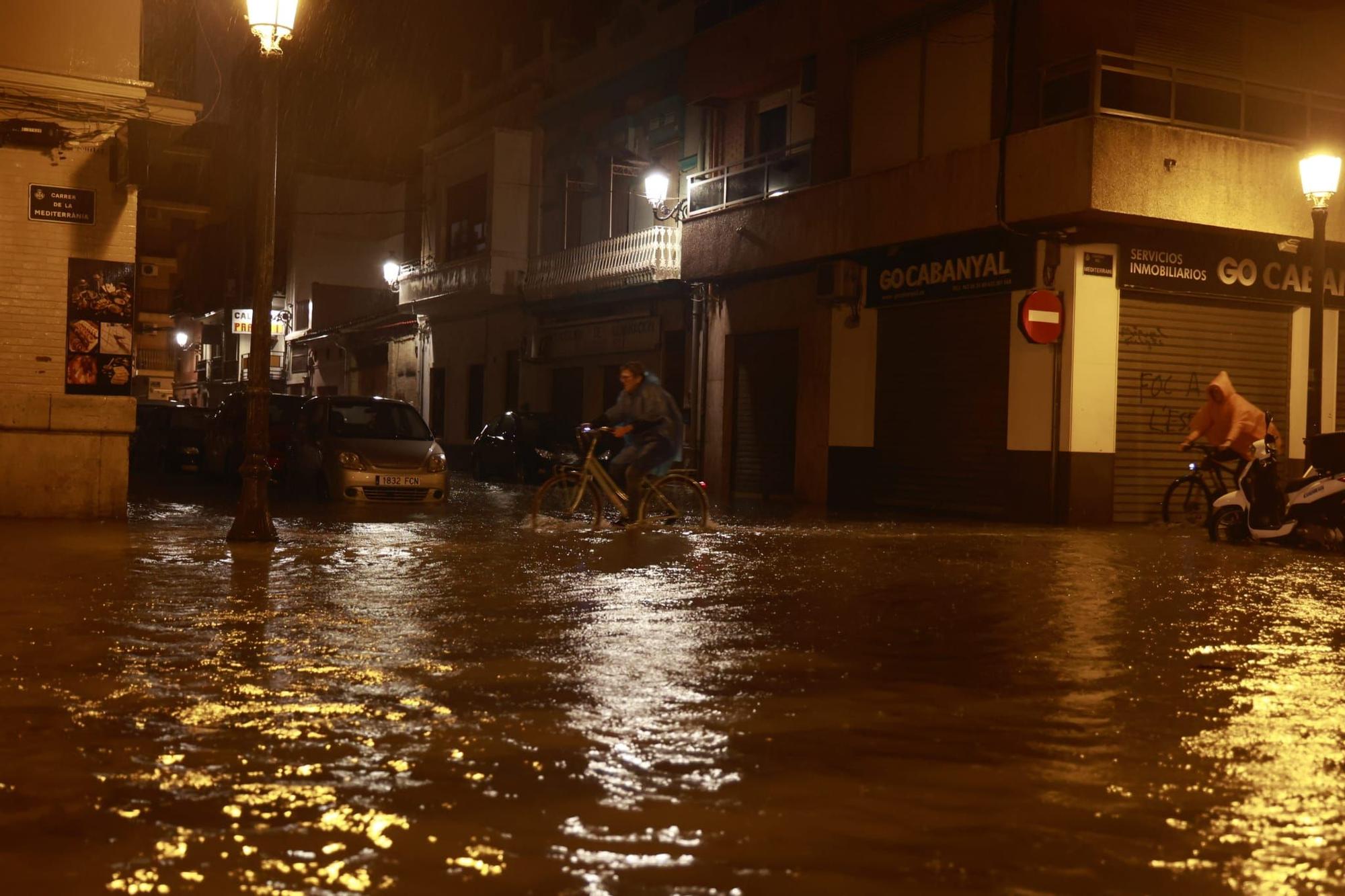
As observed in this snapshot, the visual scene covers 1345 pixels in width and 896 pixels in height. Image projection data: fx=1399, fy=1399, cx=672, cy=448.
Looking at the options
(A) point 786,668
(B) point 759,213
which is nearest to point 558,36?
(B) point 759,213

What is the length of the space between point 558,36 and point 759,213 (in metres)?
11.8

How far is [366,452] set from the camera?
18.9 meters

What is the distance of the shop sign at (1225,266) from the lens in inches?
760

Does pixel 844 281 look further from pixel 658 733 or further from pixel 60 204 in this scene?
pixel 658 733

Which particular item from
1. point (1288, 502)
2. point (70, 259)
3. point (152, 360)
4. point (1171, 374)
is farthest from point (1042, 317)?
point (152, 360)

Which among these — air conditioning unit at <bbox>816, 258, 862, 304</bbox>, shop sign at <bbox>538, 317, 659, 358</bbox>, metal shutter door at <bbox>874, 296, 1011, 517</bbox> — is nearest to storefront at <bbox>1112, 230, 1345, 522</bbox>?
metal shutter door at <bbox>874, 296, 1011, 517</bbox>

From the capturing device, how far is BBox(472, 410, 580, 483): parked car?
2842 cm

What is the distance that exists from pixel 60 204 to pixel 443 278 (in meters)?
23.9

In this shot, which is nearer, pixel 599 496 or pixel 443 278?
pixel 599 496

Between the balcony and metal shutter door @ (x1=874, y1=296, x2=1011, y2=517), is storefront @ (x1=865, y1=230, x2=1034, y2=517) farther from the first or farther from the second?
the balcony

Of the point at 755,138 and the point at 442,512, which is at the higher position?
the point at 755,138

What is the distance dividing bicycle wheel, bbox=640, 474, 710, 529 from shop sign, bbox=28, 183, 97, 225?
6547 millimetres

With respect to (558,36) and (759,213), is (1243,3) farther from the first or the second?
(558,36)

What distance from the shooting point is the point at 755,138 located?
2661 cm
